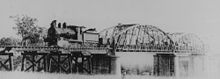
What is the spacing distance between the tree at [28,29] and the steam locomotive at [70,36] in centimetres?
3

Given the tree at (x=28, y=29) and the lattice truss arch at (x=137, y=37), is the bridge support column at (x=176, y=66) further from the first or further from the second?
the tree at (x=28, y=29)

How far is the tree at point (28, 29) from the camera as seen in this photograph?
86 cm

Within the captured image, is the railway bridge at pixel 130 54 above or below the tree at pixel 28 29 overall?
below

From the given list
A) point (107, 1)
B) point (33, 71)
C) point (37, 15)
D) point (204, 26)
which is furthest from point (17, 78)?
point (204, 26)

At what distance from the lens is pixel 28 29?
0.89m

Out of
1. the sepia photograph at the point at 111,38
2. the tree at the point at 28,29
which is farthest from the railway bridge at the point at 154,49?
the tree at the point at 28,29

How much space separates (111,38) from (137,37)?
0.19 feet

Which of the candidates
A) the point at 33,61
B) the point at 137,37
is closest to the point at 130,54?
the point at 137,37

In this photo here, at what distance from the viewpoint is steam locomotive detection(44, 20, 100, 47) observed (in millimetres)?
844

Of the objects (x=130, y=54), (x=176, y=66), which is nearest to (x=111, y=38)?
(x=130, y=54)

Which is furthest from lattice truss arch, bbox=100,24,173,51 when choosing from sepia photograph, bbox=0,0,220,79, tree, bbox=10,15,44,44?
tree, bbox=10,15,44,44

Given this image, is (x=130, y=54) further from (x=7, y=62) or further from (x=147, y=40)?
(x=7, y=62)

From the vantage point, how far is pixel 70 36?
2.81ft

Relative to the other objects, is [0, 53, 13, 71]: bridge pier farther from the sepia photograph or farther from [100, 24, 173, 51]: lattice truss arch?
[100, 24, 173, 51]: lattice truss arch
